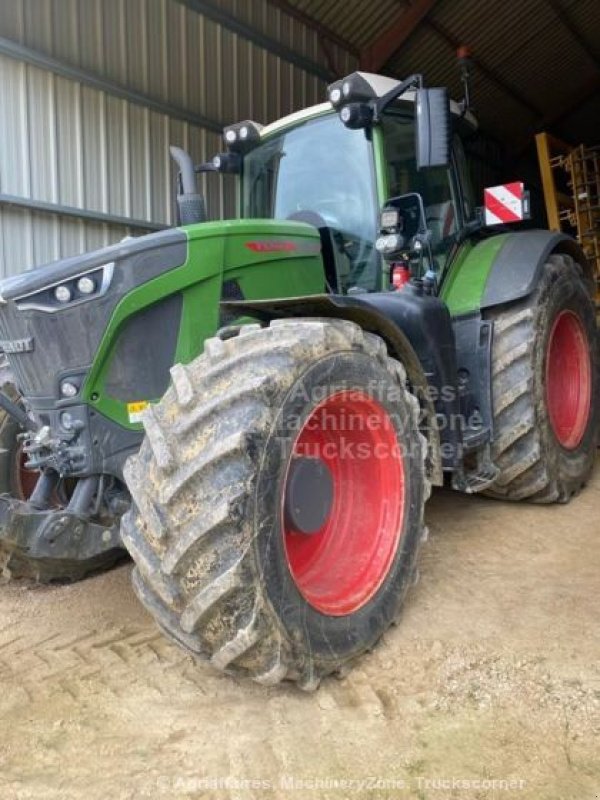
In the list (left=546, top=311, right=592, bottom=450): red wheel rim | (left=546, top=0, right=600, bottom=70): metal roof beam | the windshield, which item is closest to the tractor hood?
the windshield

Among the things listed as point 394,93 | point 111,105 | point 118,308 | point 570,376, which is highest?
point 111,105

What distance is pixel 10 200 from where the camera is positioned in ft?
20.2

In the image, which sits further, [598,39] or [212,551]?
[598,39]

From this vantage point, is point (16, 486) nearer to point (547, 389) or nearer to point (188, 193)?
point (188, 193)

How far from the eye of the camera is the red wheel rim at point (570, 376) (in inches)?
183

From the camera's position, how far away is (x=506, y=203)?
4.02 m

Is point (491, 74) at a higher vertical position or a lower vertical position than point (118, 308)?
higher

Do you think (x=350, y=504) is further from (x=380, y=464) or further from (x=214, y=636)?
(x=214, y=636)

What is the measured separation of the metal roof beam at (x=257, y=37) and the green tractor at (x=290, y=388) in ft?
14.9

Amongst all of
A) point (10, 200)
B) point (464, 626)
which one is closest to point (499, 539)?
point (464, 626)

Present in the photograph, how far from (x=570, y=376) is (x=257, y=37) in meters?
5.94

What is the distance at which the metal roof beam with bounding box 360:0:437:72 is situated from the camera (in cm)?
920

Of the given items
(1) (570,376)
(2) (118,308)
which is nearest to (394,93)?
(2) (118,308)

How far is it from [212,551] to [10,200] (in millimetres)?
5247
